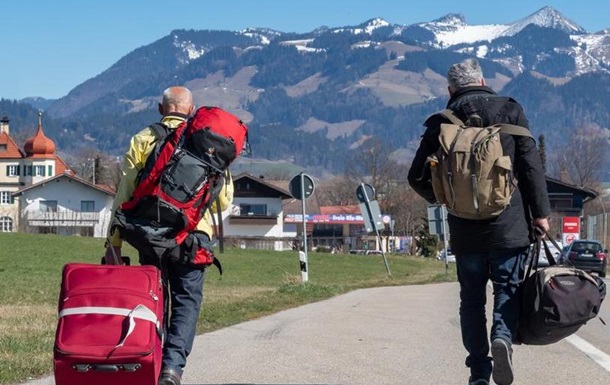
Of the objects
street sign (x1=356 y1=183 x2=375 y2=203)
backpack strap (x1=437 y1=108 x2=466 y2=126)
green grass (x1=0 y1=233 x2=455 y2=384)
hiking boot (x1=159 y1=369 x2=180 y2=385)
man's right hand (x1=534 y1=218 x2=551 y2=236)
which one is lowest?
green grass (x1=0 y1=233 x2=455 y2=384)

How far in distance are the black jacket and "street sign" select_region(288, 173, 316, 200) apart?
15159 mm

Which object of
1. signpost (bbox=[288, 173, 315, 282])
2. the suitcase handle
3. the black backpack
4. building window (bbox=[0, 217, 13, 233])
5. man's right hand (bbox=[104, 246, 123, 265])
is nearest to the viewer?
the suitcase handle

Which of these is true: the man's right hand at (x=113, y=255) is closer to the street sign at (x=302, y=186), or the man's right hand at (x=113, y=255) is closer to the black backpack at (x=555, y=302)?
the black backpack at (x=555, y=302)

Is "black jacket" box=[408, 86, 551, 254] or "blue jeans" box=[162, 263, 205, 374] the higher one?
"black jacket" box=[408, 86, 551, 254]

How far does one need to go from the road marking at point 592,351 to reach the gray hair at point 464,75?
108 inches

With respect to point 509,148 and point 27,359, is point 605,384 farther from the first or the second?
point 27,359

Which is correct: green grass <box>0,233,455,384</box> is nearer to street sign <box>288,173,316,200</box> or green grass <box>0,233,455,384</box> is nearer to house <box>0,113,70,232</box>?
street sign <box>288,173,316,200</box>

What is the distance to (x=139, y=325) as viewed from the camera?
5.86 m

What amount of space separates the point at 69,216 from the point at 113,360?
90691 mm

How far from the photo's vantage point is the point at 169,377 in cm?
615

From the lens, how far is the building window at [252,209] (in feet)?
334

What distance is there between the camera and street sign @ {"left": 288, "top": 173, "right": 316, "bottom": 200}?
21812mm

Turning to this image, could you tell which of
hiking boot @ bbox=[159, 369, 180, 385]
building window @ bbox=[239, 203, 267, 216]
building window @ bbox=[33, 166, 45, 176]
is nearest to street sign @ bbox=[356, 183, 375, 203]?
hiking boot @ bbox=[159, 369, 180, 385]

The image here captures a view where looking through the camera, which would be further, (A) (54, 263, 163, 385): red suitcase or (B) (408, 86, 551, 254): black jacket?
(B) (408, 86, 551, 254): black jacket
